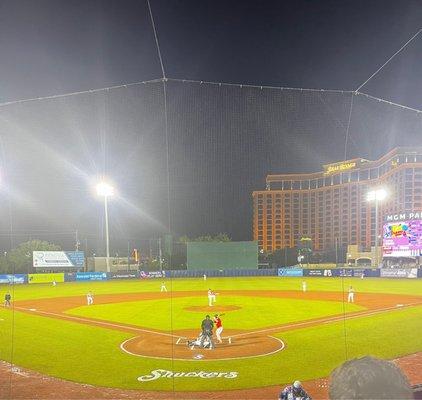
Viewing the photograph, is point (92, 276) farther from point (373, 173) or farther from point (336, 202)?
point (336, 202)

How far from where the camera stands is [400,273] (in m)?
49.1

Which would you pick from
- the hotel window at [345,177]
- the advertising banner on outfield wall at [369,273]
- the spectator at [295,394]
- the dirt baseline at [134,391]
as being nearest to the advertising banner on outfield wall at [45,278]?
the dirt baseline at [134,391]

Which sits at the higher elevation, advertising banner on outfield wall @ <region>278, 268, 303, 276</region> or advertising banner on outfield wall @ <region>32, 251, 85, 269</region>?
advertising banner on outfield wall @ <region>32, 251, 85, 269</region>

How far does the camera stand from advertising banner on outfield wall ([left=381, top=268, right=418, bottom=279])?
48312mm

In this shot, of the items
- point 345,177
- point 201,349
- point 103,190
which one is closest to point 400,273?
point 103,190

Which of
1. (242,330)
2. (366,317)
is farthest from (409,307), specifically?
(242,330)

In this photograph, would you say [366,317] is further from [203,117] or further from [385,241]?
[385,241]

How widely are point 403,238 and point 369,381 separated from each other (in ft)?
178

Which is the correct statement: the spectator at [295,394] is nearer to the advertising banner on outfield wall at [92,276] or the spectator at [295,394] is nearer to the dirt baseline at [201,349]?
the dirt baseline at [201,349]

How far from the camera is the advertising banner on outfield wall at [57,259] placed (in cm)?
5412

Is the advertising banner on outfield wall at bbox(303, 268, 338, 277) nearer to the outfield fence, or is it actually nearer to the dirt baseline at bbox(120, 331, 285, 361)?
the outfield fence

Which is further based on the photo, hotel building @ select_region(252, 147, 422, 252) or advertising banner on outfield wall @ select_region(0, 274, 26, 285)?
hotel building @ select_region(252, 147, 422, 252)

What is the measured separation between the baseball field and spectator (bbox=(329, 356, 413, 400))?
27.7 feet

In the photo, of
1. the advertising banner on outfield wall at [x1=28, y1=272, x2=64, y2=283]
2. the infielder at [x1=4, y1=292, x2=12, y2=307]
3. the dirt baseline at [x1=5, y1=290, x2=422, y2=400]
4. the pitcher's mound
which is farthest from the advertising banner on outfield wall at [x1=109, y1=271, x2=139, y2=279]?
the pitcher's mound
